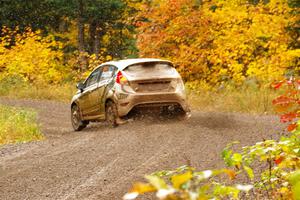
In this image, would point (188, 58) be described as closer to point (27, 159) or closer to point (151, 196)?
point (27, 159)

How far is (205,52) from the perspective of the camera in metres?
20.2

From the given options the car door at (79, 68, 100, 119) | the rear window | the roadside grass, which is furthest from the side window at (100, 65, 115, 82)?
the roadside grass

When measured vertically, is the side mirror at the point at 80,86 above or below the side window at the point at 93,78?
below

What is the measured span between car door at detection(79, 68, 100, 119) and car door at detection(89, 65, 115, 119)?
155mm

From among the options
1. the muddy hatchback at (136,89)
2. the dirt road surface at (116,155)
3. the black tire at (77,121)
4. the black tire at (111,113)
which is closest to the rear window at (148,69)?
the muddy hatchback at (136,89)

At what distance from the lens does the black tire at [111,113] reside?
13.1 metres

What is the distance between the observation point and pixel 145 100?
12.9 metres

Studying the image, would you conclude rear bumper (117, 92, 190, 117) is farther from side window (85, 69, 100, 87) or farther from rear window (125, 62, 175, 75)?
side window (85, 69, 100, 87)

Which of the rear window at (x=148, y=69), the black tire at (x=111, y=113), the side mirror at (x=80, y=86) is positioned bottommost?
the black tire at (x=111, y=113)

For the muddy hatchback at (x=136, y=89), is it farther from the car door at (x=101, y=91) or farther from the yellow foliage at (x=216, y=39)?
the yellow foliage at (x=216, y=39)

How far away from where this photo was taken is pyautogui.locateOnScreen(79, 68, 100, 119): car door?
14.2 metres

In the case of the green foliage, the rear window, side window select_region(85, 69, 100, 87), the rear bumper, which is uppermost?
the green foliage

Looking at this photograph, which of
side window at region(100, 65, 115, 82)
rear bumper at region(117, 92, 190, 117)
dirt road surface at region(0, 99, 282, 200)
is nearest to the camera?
dirt road surface at region(0, 99, 282, 200)

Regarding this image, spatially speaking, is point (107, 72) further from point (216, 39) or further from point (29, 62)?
point (29, 62)
